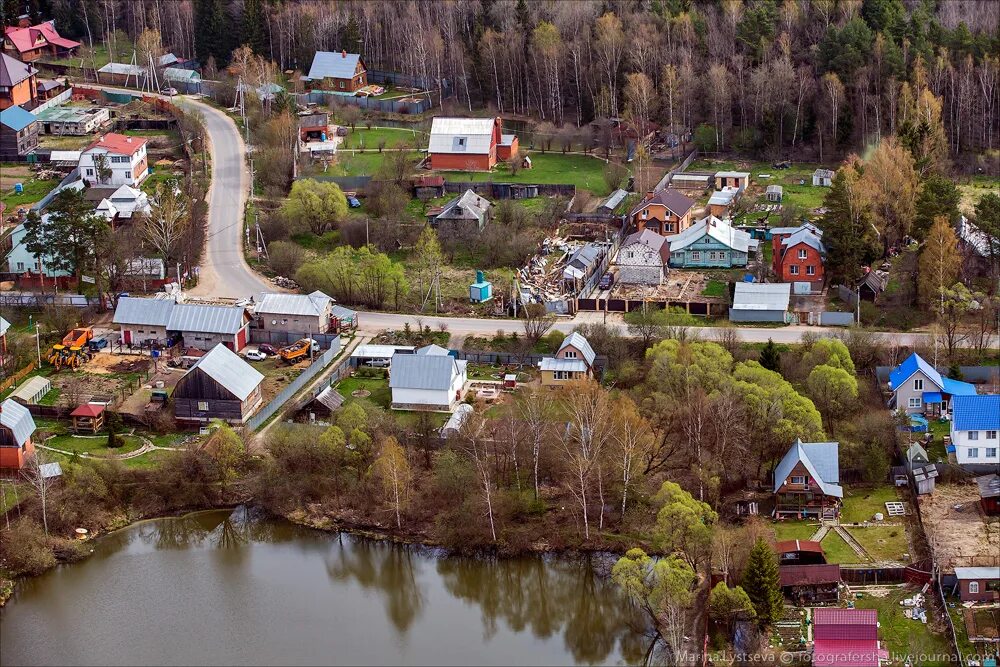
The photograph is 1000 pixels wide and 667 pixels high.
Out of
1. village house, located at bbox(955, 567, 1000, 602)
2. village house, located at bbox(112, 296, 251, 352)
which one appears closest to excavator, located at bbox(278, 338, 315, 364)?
village house, located at bbox(112, 296, 251, 352)

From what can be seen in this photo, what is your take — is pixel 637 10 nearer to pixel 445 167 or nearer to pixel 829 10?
pixel 829 10

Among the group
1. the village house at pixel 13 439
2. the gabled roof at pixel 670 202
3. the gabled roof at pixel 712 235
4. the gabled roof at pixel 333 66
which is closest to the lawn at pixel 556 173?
the gabled roof at pixel 670 202

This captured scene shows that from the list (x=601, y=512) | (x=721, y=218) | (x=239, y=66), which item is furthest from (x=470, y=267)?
(x=239, y=66)

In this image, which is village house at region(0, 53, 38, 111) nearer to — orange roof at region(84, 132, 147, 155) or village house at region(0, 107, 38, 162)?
village house at region(0, 107, 38, 162)

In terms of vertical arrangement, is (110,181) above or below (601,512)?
above

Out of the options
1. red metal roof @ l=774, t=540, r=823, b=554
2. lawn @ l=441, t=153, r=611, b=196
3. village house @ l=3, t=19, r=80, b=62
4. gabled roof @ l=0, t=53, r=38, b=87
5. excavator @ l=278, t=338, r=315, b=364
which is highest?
village house @ l=3, t=19, r=80, b=62

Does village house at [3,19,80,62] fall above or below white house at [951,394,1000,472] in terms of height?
above

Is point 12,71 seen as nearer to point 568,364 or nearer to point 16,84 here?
point 16,84
